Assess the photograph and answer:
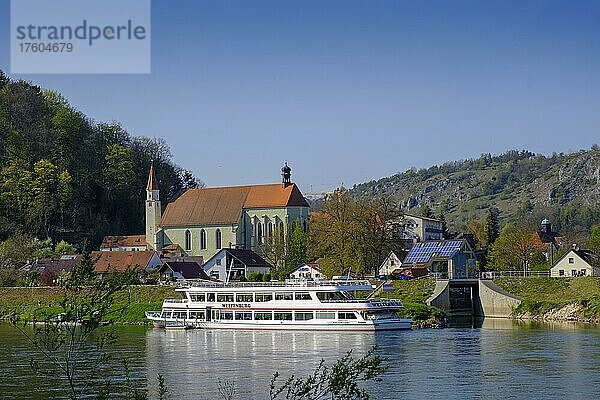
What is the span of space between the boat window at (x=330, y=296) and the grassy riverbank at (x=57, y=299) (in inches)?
560

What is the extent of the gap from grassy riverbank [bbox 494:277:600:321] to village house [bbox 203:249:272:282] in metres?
25.1

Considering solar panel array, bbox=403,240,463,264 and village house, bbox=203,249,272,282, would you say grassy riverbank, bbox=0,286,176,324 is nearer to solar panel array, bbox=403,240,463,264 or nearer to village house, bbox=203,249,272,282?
village house, bbox=203,249,272,282

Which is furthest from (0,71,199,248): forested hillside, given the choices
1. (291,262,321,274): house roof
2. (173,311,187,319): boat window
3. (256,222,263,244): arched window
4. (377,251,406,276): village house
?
(173,311,187,319): boat window

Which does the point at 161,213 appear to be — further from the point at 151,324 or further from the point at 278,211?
the point at 151,324

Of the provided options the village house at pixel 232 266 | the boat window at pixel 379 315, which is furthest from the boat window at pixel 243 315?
the village house at pixel 232 266

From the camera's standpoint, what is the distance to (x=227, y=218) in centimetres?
10275

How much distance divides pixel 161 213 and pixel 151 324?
43718 millimetres

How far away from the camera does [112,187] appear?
362 feet

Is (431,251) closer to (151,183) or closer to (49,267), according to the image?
(49,267)

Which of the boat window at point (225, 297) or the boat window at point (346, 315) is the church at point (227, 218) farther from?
the boat window at point (346, 315)

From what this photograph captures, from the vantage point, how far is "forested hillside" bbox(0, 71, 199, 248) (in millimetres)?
100375

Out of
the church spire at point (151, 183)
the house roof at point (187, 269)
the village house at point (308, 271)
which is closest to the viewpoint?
the house roof at point (187, 269)

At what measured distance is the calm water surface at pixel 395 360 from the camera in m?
31.4

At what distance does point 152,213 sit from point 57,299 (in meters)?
34.7
